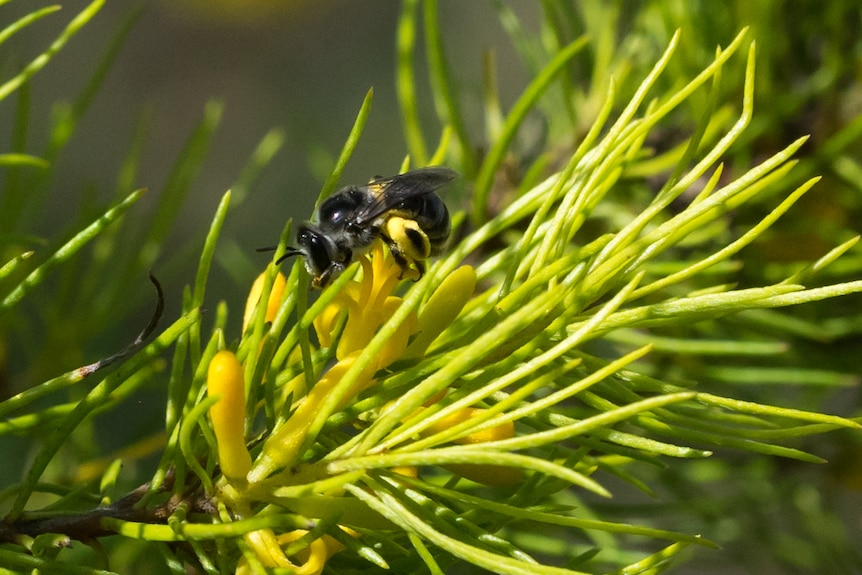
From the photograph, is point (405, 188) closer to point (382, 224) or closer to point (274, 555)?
point (382, 224)

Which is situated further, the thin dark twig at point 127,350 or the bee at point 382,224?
the bee at point 382,224

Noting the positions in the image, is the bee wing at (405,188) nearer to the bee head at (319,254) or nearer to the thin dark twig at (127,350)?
the bee head at (319,254)

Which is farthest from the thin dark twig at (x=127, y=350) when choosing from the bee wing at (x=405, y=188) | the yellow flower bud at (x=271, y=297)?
the bee wing at (x=405, y=188)

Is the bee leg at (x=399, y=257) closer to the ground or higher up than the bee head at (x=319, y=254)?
closer to the ground

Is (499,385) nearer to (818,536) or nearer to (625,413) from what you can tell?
(625,413)

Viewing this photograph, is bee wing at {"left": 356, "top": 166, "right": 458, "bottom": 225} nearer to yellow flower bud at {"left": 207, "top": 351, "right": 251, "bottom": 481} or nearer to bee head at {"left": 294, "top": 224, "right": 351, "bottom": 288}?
bee head at {"left": 294, "top": 224, "right": 351, "bottom": 288}

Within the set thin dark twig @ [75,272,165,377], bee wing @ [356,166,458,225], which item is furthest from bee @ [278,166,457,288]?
thin dark twig @ [75,272,165,377]

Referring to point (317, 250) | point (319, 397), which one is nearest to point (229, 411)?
point (319, 397)
